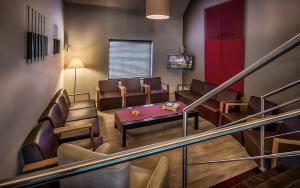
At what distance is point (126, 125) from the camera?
3.49 meters

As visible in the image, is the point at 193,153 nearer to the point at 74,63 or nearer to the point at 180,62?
the point at 74,63

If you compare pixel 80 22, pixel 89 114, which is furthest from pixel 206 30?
pixel 89 114

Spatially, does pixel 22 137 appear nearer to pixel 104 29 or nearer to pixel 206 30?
pixel 104 29

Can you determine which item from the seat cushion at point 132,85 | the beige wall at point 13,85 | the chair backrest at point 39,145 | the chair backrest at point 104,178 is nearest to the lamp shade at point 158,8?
the beige wall at point 13,85

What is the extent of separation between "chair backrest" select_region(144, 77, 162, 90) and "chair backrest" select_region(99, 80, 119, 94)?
96cm

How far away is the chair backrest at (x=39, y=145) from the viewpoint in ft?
6.38

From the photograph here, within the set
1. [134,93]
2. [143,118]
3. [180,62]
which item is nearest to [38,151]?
[143,118]

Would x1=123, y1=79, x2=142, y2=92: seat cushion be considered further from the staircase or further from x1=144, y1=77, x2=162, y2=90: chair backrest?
the staircase

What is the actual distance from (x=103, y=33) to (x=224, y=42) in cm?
350

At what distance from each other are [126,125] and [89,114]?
0.82 meters

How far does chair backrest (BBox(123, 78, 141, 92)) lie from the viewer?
619cm

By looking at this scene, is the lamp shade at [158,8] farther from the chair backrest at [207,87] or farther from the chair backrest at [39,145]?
the chair backrest at [39,145]

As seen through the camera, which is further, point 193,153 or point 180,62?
point 180,62

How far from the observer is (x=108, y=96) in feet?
18.0
